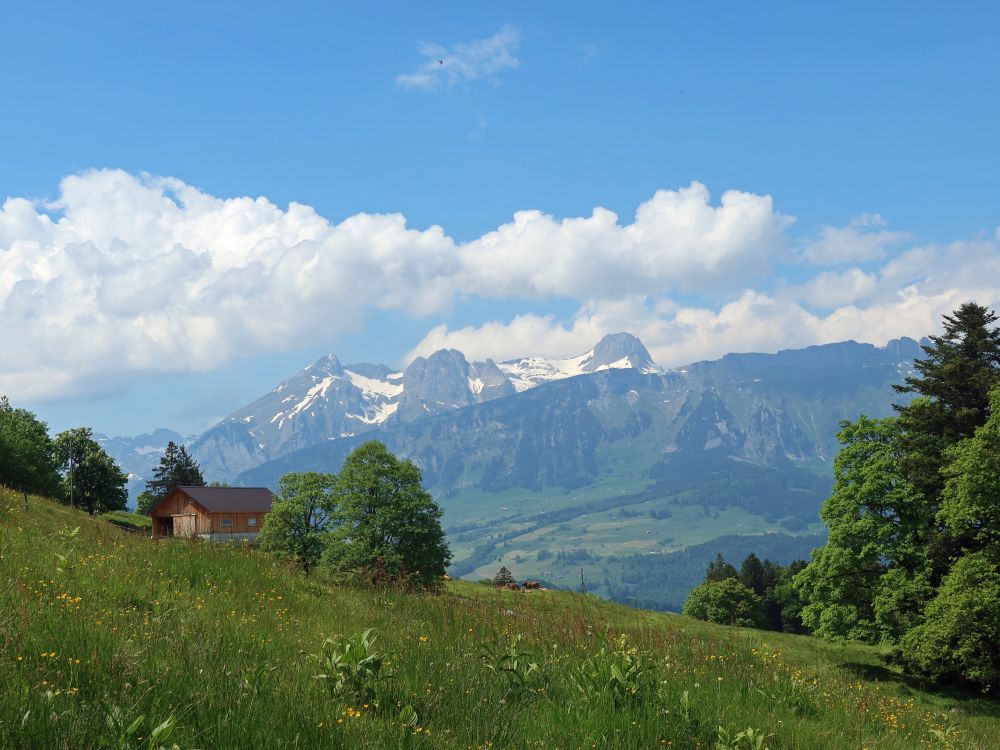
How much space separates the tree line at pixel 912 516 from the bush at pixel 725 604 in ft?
226

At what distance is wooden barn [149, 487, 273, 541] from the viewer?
95.9 m

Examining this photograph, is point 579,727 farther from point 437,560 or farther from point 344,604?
point 437,560

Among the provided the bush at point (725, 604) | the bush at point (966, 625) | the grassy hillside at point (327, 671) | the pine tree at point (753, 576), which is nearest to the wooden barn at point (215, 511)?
the bush at point (725, 604)

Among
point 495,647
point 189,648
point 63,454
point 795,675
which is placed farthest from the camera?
point 63,454

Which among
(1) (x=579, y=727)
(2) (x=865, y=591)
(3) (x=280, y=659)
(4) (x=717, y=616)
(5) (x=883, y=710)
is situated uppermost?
(3) (x=280, y=659)

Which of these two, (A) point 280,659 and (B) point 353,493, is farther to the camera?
(B) point 353,493

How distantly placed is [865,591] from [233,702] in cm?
4206

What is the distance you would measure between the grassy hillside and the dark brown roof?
88424mm

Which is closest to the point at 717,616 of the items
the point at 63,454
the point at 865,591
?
the point at 865,591

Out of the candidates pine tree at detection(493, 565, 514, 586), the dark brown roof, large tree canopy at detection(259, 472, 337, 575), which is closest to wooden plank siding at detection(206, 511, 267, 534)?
the dark brown roof

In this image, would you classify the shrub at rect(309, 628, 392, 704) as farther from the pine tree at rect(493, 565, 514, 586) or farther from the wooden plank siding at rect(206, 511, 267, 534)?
the wooden plank siding at rect(206, 511, 267, 534)

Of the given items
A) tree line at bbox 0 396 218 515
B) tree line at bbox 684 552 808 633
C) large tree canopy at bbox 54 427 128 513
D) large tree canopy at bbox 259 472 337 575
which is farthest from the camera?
tree line at bbox 684 552 808 633

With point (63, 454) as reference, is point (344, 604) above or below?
below

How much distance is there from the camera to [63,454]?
351 ft
